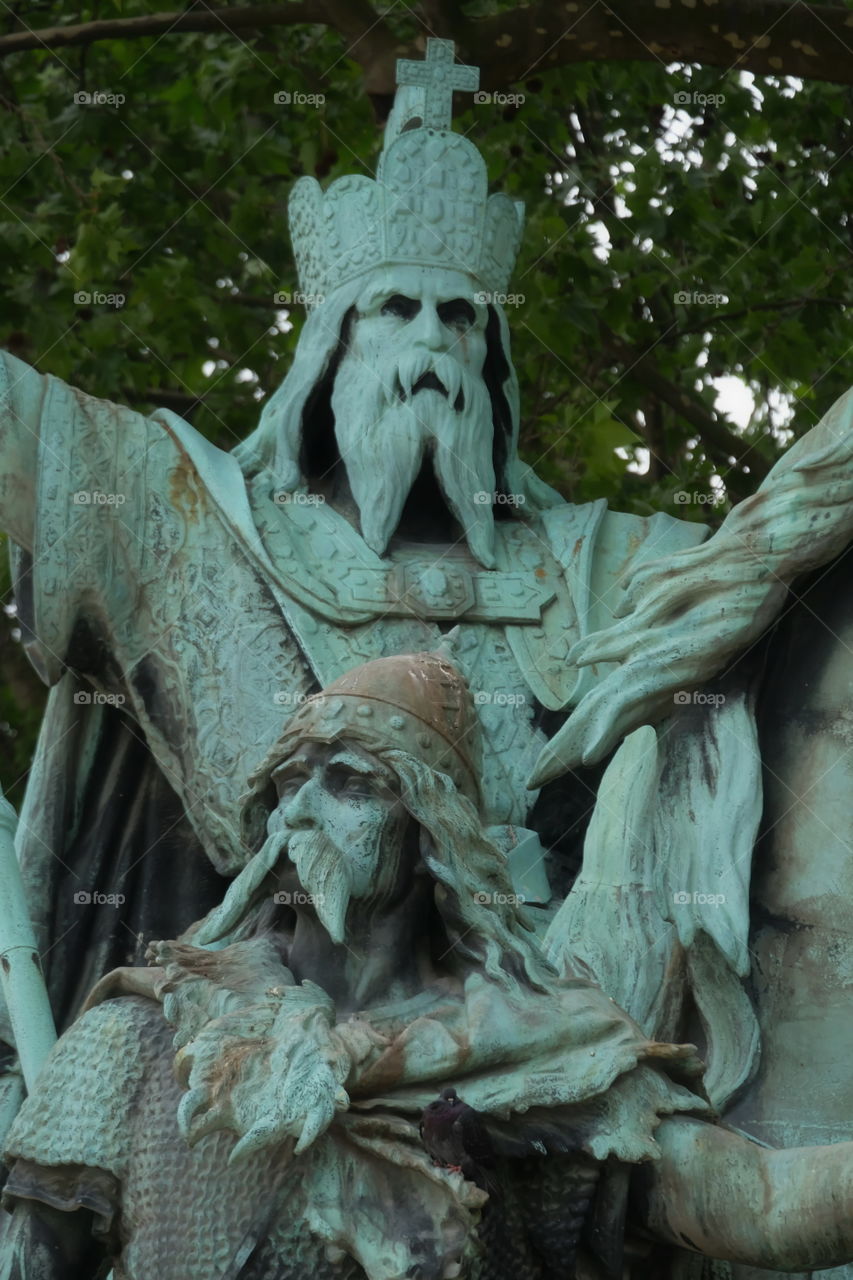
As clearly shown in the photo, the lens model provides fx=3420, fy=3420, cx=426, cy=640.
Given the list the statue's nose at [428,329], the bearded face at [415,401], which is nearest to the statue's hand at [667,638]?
the bearded face at [415,401]

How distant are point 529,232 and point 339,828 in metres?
6.62

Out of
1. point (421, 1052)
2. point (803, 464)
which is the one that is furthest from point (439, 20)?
point (421, 1052)

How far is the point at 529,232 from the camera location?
472 inches

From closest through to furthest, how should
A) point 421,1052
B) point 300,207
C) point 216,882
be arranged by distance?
point 421,1052
point 216,882
point 300,207

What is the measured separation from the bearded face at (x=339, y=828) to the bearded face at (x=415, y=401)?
2.38m

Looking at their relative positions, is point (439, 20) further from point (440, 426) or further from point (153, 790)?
point (153, 790)

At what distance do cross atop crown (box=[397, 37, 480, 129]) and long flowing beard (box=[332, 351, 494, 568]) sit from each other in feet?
2.49

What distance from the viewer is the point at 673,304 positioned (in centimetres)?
1249

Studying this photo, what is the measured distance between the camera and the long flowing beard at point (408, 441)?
809 centimetres

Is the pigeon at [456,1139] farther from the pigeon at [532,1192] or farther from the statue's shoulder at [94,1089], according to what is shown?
the statue's shoulder at [94,1089]

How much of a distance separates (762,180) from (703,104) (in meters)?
0.52

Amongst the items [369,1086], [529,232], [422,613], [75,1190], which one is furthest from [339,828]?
[529,232]

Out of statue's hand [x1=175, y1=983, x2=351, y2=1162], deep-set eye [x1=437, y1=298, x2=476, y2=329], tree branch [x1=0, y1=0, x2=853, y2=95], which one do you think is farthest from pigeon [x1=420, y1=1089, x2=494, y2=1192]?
tree branch [x1=0, y1=0, x2=853, y2=95]

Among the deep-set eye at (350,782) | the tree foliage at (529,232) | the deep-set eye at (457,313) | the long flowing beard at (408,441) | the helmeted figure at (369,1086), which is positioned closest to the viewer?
the helmeted figure at (369,1086)
